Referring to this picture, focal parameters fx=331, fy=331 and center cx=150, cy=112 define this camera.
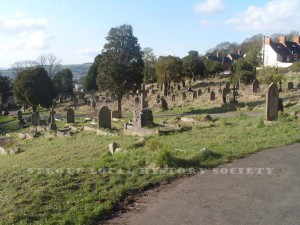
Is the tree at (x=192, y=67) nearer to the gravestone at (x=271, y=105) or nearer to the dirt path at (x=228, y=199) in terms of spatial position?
the gravestone at (x=271, y=105)

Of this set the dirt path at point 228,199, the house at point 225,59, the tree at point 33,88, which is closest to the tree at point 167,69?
the tree at point 33,88

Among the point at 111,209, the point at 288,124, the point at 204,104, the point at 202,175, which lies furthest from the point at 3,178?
the point at 204,104

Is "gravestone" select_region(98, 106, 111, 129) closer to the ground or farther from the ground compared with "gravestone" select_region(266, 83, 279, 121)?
closer to the ground

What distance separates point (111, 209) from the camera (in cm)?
601

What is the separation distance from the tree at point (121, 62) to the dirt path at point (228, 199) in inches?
1005

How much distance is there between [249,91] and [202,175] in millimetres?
26957

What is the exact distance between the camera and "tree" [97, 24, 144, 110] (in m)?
32.8

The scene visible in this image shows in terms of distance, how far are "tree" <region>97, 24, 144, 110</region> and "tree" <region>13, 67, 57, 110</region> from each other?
49.1 ft

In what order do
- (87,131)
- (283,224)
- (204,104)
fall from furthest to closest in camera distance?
(204,104) < (87,131) < (283,224)

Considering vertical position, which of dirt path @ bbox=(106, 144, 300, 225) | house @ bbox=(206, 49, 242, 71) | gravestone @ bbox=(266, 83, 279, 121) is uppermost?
house @ bbox=(206, 49, 242, 71)

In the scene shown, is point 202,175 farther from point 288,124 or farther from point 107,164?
point 288,124

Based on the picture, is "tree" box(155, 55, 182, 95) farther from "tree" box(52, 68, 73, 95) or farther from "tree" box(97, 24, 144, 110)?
"tree" box(52, 68, 73, 95)

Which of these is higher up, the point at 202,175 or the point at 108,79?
the point at 108,79

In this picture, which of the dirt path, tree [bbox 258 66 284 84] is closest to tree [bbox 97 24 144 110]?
tree [bbox 258 66 284 84]
